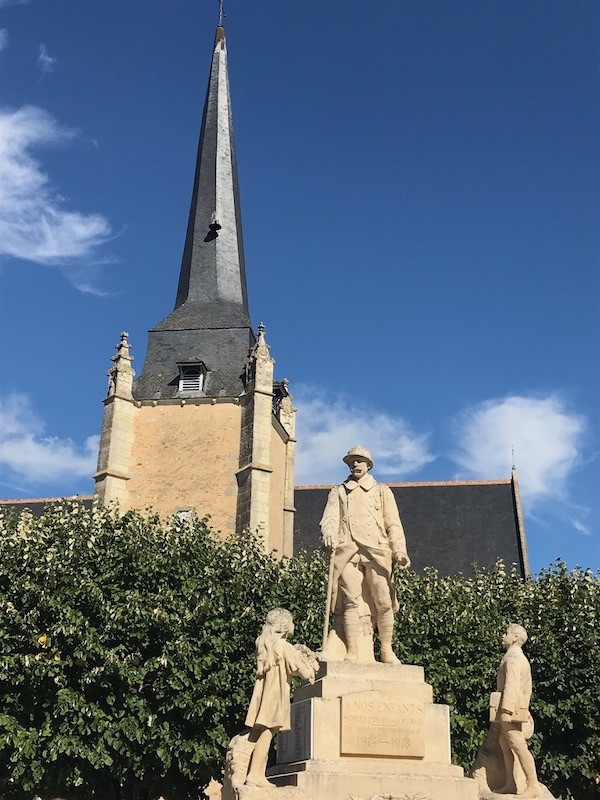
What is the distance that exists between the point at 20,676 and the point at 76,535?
3.00 m

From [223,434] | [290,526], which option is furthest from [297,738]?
[290,526]

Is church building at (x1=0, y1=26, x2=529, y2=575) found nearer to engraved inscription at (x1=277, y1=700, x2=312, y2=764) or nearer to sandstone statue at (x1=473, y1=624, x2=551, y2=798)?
engraved inscription at (x1=277, y1=700, x2=312, y2=764)

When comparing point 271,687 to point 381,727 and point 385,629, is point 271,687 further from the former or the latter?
point 385,629

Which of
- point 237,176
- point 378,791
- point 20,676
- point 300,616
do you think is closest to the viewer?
point 378,791

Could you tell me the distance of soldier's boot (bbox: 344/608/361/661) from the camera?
32.6ft

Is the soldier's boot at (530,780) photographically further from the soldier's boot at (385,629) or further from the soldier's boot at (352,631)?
the soldier's boot at (352,631)

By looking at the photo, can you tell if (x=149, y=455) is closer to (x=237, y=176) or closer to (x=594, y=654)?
(x=237, y=176)

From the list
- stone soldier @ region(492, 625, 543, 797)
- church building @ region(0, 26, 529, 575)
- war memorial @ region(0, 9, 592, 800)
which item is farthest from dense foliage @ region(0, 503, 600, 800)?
church building @ region(0, 26, 529, 575)

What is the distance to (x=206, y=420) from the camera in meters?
30.7

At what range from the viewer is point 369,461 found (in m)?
10.7

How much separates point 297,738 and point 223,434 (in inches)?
829

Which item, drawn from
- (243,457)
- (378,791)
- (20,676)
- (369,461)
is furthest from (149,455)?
(378,791)

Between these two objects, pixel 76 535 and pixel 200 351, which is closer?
pixel 76 535

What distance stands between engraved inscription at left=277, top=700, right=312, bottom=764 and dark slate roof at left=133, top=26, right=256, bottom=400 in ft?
70.0
